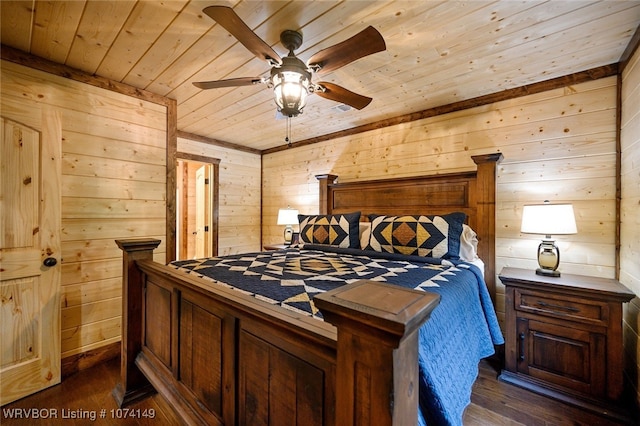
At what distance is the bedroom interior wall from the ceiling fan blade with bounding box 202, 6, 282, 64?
2.80 m

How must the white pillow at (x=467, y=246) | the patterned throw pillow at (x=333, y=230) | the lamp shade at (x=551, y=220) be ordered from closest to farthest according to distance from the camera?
the lamp shade at (x=551, y=220)
the white pillow at (x=467, y=246)
the patterned throw pillow at (x=333, y=230)

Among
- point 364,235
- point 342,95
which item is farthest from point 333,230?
point 342,95

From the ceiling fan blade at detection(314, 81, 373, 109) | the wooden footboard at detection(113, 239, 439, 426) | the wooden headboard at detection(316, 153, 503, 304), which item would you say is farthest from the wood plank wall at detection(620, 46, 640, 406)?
the wooden footboard at detection(113, 239, 439, 426)

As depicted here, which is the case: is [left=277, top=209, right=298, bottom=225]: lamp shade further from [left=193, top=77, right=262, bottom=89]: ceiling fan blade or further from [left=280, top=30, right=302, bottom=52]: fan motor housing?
[left=280, top=30, right=302, bottom=52]: fan motor housing

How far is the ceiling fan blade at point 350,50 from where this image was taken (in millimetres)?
1281

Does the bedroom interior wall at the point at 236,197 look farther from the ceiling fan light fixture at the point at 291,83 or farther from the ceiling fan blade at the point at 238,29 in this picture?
the ceiling fan blade at the point at 238,29

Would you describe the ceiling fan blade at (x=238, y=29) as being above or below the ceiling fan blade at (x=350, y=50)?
above

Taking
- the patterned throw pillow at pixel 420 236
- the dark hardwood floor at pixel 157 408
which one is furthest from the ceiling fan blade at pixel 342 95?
the dark hardwood floor at pixel 157 408

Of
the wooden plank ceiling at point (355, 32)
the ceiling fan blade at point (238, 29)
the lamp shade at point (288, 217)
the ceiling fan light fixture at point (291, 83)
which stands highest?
the wooden plank ceiling at point (355, 32)

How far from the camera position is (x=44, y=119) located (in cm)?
191

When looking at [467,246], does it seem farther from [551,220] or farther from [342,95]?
[342,95]

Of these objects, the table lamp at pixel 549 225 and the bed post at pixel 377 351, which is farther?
the table lamp at pixel 549 225

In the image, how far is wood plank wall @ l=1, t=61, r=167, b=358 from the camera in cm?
212

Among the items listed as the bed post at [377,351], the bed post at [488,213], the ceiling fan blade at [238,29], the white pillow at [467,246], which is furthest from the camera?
the bed post at [488,213]
